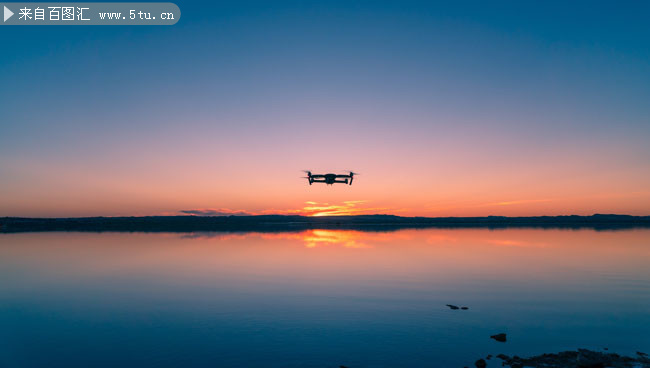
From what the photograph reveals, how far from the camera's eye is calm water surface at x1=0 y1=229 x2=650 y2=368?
15.1m

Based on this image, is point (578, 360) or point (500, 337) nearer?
point (578, 360)

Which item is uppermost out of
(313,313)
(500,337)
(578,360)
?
(578,360)

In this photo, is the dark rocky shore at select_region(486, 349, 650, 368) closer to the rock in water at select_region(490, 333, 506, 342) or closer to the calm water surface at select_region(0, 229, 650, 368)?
the calm water surface at select_region(0, 229, 650, 368)

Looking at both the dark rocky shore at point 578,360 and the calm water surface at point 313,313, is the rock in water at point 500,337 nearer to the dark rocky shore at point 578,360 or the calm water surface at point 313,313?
the calm water surface at point 313,313

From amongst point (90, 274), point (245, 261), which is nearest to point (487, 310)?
point (245, 261)

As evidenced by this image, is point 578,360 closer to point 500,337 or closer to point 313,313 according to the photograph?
point 500,337

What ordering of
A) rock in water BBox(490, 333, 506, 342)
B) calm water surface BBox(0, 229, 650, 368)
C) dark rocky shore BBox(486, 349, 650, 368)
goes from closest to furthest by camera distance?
dark rocky shore BBox(486, 349, 650, 368) → calm water surface BBox(0, 229, 650, 368) → rock in water BBox(490, 333, 506, 342)

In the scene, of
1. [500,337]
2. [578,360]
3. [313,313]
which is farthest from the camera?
[313,313]

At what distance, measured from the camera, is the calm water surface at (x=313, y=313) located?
49.4ft

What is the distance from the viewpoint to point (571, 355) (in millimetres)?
14164

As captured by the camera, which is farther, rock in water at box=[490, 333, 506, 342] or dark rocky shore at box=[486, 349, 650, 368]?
rock in water at box=[490, 333, 506, 342]

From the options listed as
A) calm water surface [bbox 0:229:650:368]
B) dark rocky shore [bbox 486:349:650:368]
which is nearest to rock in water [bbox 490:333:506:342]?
calm water surface [bbox 0:229:650:368]

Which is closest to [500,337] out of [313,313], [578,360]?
[578,360]

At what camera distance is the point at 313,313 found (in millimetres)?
20875
